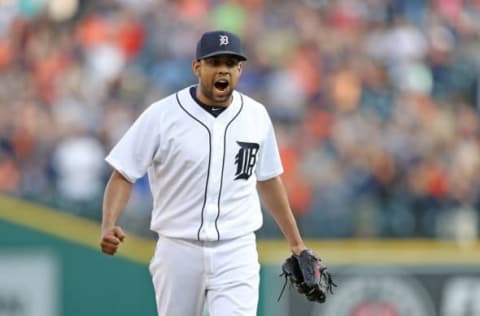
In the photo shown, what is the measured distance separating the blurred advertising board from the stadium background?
0.03 feet

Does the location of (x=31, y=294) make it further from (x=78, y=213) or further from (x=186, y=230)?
(x=186, y=230)

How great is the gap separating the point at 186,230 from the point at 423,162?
6.98 meters

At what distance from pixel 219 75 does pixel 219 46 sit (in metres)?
0.14

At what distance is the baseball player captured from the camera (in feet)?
21.5

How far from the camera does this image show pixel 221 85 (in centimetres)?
651

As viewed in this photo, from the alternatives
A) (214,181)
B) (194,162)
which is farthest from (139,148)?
(214,181)

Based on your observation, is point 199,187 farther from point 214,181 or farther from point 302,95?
point 302,95

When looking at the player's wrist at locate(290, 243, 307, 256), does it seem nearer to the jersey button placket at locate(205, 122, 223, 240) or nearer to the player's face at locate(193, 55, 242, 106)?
the jersey button placket at locate(205, 122, 223, 240)

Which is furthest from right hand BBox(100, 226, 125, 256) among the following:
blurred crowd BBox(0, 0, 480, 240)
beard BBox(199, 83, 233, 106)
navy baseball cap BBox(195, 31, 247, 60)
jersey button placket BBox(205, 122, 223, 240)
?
blurred crowd BBox(0, 0, 480, 240)

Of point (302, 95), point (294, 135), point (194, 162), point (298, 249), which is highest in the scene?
point (302, 95)

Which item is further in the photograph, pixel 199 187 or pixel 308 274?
pixel 308 274

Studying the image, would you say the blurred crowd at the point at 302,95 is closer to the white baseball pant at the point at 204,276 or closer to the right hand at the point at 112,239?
the white baseball pant at the point at 204,276

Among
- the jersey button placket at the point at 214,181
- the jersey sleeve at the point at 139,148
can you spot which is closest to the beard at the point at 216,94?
the jersey button placket at the point at 214,181

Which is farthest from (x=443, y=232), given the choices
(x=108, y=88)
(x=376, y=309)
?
(x=108, y=88)
